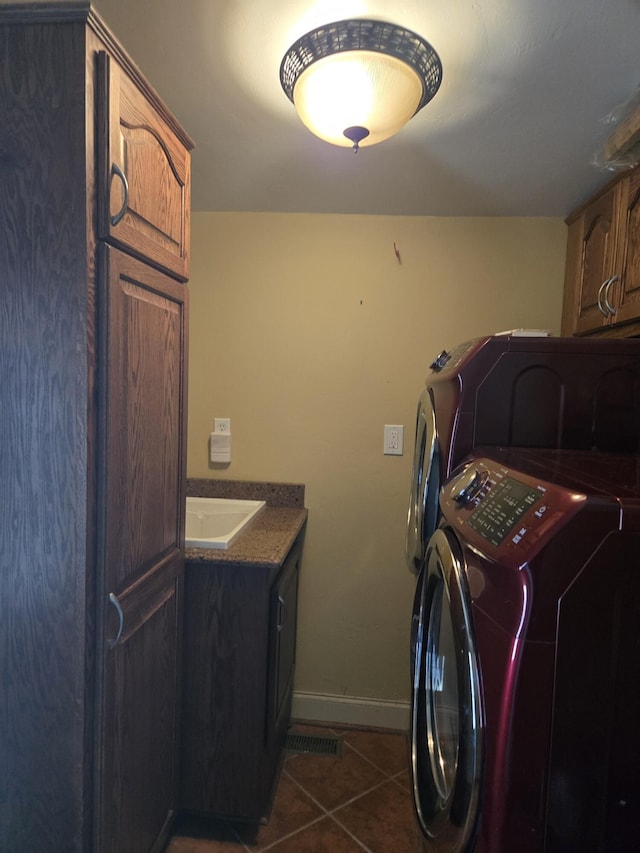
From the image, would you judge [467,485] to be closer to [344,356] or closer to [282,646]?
[282,646]

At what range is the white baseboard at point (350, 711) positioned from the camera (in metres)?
2.21

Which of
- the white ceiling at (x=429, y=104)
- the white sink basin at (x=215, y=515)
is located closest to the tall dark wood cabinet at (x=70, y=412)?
the white ceiling at (x=429, y=104)

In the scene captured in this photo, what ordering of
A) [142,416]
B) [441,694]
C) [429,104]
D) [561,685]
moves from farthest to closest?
[429,104] < [142,416] < [441,694] < [561,685]

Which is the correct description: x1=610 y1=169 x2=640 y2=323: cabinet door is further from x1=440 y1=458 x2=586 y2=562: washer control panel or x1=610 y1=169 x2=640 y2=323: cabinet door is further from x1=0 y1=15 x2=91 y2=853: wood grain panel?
x1=0 y1=15 x2=91 y2=853: wood grain panel

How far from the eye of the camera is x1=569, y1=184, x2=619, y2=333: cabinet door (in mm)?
1684

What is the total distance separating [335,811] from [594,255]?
2162 mm

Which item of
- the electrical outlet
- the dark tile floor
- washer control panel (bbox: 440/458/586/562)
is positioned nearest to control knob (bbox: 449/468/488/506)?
washer control panel (bbox: 440/458/586/562)

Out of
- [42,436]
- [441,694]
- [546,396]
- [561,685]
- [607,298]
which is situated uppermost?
[607,298]

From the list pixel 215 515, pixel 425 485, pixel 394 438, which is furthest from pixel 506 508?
pixel 215 515

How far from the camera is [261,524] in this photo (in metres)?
1.95

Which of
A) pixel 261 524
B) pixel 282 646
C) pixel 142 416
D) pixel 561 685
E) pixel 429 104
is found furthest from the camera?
pixel 261 524

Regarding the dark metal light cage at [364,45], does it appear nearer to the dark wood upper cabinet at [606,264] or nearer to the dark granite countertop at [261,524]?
the dark wood upper cabinet at [606,264]

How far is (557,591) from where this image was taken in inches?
24.9

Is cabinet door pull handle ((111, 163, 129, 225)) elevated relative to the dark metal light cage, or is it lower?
lower
